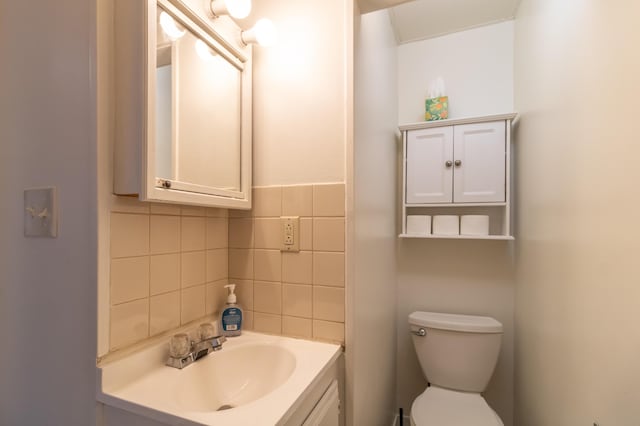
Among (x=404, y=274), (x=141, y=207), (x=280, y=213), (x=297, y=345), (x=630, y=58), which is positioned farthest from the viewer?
(x=404, y=274)

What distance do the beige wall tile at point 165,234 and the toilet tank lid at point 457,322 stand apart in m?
1.38

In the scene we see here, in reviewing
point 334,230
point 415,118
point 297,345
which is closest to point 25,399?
point 297,345

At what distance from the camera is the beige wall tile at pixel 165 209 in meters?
0.91

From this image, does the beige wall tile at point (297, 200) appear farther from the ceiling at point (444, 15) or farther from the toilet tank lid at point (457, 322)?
the ceiling at point (444, 15)

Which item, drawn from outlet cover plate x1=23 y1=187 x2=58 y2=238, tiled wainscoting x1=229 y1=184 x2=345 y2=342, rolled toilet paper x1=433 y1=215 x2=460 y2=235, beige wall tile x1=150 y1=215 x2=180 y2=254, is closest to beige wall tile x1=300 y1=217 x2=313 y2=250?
tiled wainscoting x1=229 y1=184 x2=345 y2=342

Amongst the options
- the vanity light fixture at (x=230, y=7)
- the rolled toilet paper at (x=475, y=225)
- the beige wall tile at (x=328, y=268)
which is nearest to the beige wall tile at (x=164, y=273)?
the beige wall tile at (x=328, y=268)

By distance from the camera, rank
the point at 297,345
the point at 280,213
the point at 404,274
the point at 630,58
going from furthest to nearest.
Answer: the point at 404,274 < the point at 280,213 < the point at 297,345 < the point at 630,58

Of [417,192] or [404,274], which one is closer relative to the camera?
[417,192]

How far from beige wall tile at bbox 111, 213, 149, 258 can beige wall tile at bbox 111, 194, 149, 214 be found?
14 millimetres

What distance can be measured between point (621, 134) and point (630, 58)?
19cm

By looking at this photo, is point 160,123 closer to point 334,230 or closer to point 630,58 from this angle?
point 334,230

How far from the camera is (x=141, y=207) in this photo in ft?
2.85

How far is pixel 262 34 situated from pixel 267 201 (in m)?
0.60

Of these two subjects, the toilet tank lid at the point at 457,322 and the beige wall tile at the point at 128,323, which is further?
the toilet tank lid at the point at 457,322
